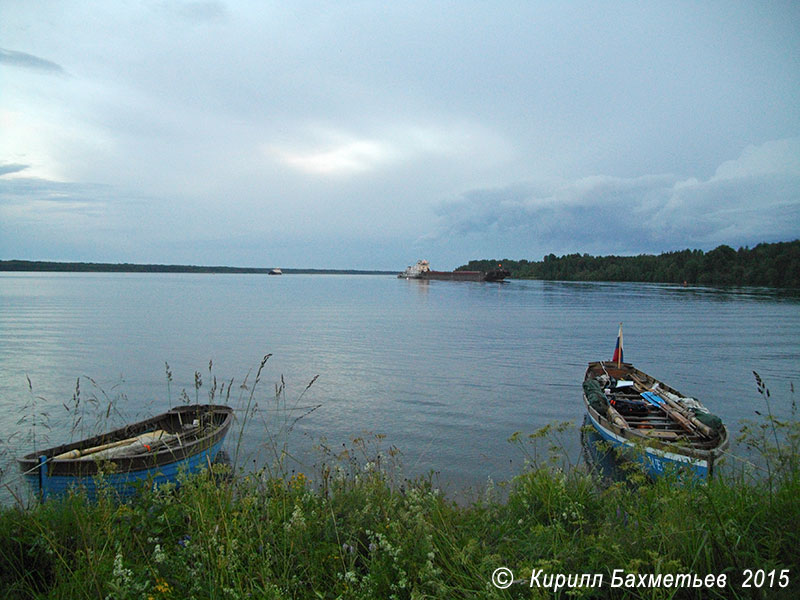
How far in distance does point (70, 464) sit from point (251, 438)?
22.9 ft

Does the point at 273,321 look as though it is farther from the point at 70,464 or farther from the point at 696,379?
the point at 70,464

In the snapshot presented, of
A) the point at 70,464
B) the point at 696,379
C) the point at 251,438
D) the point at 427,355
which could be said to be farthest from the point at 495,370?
the point at 70,464

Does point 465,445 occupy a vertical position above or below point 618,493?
below

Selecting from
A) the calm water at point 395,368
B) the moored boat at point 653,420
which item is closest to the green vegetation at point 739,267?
the calm water at point 395,368

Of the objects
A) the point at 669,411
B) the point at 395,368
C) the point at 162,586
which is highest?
the point at 162,586

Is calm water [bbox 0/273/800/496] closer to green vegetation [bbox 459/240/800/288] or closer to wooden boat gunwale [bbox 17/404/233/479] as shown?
wooden boat gunwale [bbox 17/404/233/479]

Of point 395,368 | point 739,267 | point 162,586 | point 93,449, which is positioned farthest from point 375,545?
point 739,267

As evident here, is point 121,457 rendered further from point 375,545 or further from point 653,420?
point 653,420

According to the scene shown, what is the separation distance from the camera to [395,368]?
27.4 metres

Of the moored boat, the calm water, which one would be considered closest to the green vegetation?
the calm water

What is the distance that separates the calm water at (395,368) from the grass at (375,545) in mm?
4480

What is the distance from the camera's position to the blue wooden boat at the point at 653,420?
1088 centimetres

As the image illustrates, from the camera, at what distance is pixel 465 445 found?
50.8 feet

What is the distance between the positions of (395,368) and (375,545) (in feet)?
75.6
